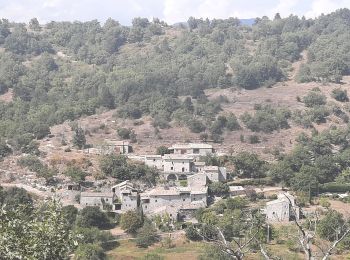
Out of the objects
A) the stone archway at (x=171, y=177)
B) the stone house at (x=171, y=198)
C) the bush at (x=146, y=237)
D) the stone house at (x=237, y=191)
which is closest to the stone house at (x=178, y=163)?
the stone archway at (x=171, y=177)

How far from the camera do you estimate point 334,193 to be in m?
62.0

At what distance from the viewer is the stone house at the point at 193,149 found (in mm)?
72500

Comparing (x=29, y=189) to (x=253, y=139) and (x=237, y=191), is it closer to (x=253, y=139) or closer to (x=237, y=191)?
(x=237, y=191)

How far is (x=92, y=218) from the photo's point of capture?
51844 millimetres

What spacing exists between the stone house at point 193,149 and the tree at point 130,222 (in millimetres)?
21982

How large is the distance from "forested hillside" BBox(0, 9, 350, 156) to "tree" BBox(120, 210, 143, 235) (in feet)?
85.7

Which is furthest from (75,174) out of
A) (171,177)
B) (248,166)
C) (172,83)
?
(172,83)

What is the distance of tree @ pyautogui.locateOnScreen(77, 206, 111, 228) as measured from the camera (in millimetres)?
51037

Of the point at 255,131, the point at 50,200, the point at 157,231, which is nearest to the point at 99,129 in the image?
the point at 255,131

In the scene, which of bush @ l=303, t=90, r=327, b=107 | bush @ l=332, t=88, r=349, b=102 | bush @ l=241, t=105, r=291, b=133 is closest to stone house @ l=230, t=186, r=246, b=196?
bush @ l=241, t=105, r=291, b=133

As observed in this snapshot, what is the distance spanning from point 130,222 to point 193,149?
2338 centimetres

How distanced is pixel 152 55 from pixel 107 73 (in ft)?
50.0

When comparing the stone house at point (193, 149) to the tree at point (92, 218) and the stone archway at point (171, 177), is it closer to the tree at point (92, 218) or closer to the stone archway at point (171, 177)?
the stone archway at point (171, 177)

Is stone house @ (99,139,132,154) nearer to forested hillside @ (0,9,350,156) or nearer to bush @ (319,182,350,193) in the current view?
forested hillside @ (0,9,350,156)
